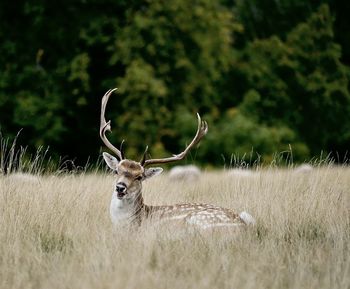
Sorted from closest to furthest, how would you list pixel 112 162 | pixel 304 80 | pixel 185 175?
pixel 112 162 < pixel 185 175 < pixel 304 80

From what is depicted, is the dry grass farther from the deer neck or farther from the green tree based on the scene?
the green tree

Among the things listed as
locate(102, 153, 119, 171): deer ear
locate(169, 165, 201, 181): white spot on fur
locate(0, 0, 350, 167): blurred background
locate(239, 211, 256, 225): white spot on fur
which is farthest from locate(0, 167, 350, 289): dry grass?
locate(0, 0, 350, 167): blurred background

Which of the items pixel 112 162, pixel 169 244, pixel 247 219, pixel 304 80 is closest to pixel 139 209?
pixel 112 162

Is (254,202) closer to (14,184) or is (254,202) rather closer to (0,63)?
(14,184)

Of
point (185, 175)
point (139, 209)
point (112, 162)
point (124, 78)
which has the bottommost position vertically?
point (185, 175)

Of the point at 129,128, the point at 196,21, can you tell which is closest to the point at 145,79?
the point at 129,128

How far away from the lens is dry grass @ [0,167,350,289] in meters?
4.71

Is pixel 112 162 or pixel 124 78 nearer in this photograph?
pixel 112 162

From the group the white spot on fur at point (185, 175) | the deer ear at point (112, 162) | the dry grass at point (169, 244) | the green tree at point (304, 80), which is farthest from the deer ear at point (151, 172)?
the green tree at point (304, 80)

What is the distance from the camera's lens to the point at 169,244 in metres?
5.42

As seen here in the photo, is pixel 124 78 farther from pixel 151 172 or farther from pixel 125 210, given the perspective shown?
pixel 125 210

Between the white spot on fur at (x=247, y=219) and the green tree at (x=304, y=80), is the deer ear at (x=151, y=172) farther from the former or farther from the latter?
the green tree at (x=304, y=80)

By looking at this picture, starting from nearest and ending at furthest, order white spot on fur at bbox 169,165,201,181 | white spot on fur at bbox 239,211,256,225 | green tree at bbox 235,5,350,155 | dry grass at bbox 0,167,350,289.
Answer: dry grass at bbox 0,167,350,289, white spot on fur at bbox 239,211,256,225, white spot on fur at bbox 169,165,201,181, green tree at bbox 235,5,350,155

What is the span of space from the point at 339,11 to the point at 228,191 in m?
17.1
